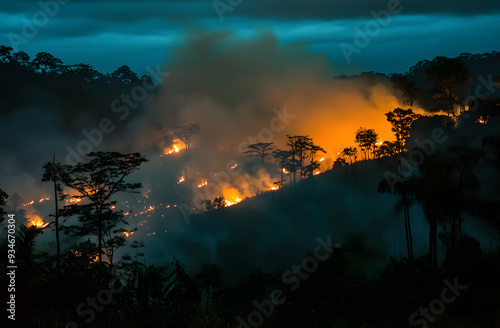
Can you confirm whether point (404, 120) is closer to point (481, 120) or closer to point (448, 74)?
A: point (481, 120)

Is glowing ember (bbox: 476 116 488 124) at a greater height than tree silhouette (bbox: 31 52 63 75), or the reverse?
tree silhouette (bbox: 31 52 63 75)

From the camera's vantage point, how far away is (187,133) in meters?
98.0

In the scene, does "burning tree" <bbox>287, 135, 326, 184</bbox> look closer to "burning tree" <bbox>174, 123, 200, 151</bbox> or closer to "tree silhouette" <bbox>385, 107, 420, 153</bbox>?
"tree silhouette" <bbox>385, 107, 420, 153</bbox>

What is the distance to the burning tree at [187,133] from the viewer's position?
9700cm

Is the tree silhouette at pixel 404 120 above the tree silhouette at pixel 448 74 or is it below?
below

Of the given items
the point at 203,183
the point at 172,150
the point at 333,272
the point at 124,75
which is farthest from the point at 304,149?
the point at 124,75

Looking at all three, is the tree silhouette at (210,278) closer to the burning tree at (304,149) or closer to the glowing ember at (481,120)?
the burning tree at (304,149)

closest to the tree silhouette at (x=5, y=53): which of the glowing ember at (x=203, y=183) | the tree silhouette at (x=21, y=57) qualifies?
the tree silhouette at (x=21, y=57)

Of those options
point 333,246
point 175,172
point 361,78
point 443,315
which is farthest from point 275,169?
point 443,315

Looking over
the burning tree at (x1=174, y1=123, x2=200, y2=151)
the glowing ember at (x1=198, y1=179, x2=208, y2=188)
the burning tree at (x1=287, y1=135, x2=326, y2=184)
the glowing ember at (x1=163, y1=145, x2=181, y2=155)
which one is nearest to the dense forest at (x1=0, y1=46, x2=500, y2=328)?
the burning tree at (x1=287, y1=135, x2=326, y2=184)

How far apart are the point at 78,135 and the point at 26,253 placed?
108 m

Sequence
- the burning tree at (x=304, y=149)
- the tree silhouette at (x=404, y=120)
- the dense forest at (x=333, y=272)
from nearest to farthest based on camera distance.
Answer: the dense forest at (x=333, y=272)
the tree silhouette at (x=404, y=120)
the burning tree at (x=304, y=149)

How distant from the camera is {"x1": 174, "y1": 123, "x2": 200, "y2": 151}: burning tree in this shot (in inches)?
3819

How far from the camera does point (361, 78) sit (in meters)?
119
